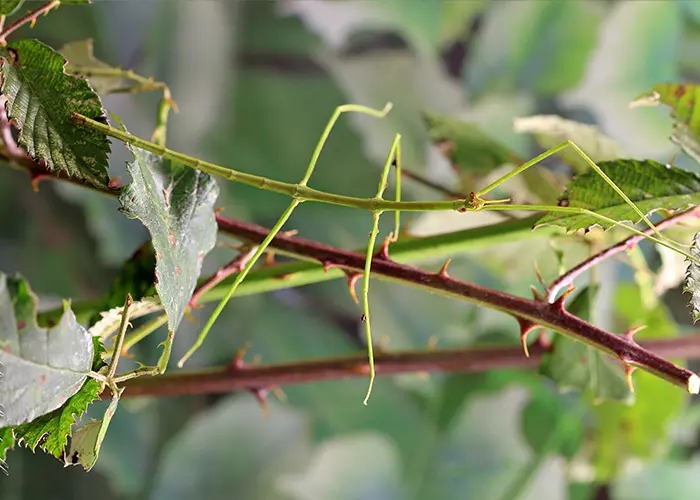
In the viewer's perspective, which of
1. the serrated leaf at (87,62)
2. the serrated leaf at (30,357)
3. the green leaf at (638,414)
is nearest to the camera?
the serrated leaf at (30,357)

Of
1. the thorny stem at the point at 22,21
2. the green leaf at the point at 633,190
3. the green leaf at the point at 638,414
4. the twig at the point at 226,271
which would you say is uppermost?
the thorny stem at the point at 22,21

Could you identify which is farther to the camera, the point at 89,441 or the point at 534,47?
the point at 534,47

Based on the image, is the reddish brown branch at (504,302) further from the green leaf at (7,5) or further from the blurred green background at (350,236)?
the blurred green background at (350,236)

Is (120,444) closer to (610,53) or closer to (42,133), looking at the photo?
(42,133)

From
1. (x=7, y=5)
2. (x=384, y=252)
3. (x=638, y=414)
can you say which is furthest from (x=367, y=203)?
(x=638, y=414)

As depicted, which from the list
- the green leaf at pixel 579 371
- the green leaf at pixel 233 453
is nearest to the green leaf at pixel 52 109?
the green leaf at pixel 579 371

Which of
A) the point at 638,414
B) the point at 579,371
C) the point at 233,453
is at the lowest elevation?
the point at 233,453

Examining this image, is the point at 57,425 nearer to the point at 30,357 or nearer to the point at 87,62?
the point at 30,357
